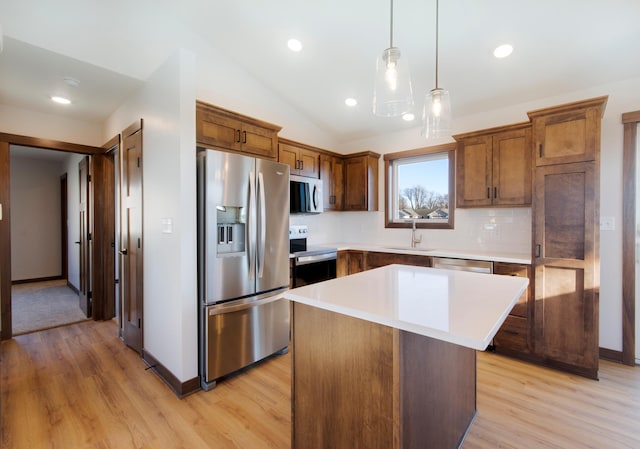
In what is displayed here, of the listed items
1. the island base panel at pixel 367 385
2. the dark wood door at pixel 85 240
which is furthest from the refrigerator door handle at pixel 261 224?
the dark wood door at pixel 85 240

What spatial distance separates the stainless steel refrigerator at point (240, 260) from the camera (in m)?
2.32

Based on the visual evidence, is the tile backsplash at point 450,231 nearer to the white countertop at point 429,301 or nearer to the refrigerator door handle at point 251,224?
the refrigerator door handle at point 251,224

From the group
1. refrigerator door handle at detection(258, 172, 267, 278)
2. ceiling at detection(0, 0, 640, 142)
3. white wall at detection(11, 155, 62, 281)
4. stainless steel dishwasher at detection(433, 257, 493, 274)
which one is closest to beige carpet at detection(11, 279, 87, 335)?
white wall at detection(11, 155, 62, 281)

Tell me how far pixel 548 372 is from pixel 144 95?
4.32m

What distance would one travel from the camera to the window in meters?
3.78

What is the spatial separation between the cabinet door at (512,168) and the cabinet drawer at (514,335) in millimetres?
1128

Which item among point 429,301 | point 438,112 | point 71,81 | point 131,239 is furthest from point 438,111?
point 71,81

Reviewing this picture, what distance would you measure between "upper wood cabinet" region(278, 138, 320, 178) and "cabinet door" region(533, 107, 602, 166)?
2.37 m

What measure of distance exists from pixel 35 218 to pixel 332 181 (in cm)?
610

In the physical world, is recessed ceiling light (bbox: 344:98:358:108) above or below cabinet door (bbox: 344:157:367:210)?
above

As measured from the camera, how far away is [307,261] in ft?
11.0

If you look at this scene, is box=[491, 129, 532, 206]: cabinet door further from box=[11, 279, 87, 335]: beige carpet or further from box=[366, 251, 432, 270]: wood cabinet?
box=[11, 279, 87, 335]: beige carpet

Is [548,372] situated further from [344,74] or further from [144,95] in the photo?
[144,95]

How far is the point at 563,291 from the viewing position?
255 cm
